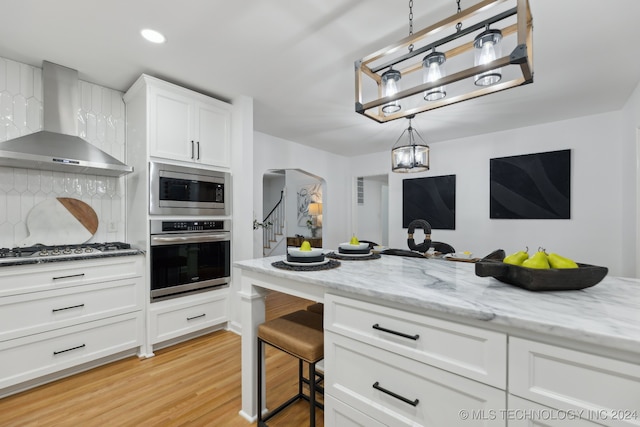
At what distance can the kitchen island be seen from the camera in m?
0.68

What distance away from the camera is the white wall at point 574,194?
3.49 metres

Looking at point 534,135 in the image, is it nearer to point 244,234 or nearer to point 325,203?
point 325,203

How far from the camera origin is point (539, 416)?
75 cm

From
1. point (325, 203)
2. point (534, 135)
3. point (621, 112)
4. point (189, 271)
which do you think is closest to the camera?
point (189, 271)

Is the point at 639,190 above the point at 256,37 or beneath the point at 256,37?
beneath

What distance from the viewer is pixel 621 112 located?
3490mm

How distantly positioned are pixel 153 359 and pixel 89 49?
255 centimetres

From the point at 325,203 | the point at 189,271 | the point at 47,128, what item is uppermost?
the point at 47,128

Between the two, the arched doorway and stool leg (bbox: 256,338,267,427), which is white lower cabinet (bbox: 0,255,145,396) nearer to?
stool leg (bbox: 256,338,267,427)

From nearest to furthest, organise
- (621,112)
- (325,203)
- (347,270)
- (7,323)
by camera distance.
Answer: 1. (347,270)
2. (7,323)
3. (621,112)
4. (325,203)

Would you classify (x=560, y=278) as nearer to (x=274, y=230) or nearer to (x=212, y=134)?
(x=212, y=134)

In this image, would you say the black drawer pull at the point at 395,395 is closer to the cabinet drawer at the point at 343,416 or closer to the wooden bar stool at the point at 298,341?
the cabinet drawer at the point at 343,416

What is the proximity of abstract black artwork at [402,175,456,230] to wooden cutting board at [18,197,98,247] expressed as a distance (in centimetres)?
461

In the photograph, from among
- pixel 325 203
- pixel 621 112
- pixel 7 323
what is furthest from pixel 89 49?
pixel 621 112
